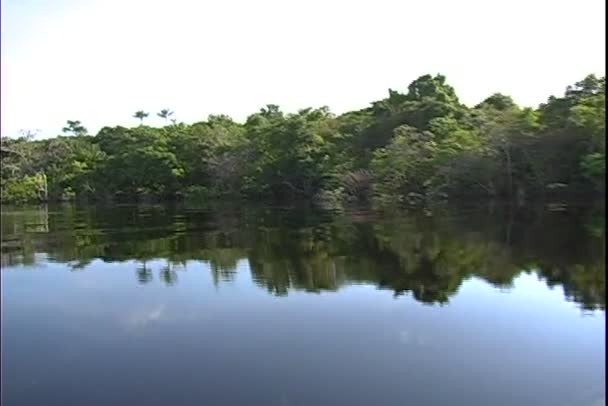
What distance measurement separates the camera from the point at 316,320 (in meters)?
10.6

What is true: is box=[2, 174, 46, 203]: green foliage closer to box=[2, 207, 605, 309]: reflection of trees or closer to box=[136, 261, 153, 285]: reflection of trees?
box=[2, 207, 605, 309]: reflection of trees

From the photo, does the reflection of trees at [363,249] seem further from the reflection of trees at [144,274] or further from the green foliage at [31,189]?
the green foliage at [31,189]

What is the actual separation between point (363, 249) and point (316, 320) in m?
6.55

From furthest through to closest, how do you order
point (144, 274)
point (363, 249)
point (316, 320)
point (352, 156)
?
1. point (352, 156)
2. point (363, 249)
3. point (144, 274)
4. point (316, 320)

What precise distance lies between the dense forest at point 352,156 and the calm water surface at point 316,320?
6274 millimetres

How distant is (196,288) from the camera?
13.4 metres

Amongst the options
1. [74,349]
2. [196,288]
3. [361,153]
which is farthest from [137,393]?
A: [361,153]

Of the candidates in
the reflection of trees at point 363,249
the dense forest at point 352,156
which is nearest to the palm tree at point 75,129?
the dense forest at point 352,156

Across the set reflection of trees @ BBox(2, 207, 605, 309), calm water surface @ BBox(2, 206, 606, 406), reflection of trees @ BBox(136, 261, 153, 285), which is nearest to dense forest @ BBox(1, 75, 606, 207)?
reflection of trees @ BBox(2, 207, 605, 309)

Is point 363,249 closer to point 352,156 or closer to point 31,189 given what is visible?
point 352,156

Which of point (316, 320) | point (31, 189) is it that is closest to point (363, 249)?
point (316, 320)

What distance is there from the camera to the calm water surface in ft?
25.7

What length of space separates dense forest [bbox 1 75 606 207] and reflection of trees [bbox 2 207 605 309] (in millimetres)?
3165

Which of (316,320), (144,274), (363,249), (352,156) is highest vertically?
(352,156)
